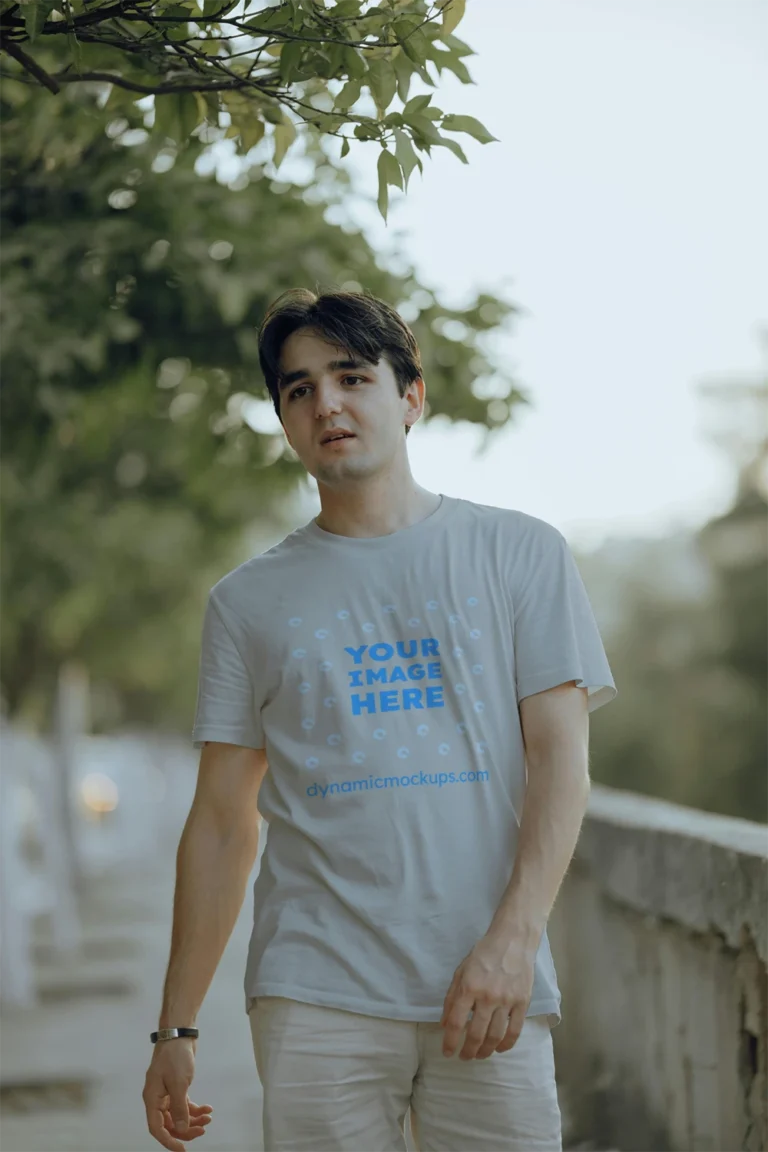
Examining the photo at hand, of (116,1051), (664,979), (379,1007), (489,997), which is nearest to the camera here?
(489,997)

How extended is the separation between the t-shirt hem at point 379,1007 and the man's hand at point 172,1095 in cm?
32

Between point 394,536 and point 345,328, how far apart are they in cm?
39

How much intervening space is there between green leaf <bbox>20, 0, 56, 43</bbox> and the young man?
652 millimetres

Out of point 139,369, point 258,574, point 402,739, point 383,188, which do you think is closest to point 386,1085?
point 402,739

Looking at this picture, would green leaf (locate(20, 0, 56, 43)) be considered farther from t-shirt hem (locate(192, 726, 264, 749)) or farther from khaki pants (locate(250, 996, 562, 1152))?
khaki pants (locate(250, 996, 562, 1152))

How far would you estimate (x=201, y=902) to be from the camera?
9.62 ft

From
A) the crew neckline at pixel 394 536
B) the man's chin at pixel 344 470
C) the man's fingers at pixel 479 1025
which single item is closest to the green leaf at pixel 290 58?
the man's chin at pixel 344 470

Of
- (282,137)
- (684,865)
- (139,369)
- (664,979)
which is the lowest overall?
(664,979)

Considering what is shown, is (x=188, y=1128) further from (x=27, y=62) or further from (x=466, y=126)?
(x=27, y=62)

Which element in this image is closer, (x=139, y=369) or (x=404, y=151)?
(x=404, y=151)

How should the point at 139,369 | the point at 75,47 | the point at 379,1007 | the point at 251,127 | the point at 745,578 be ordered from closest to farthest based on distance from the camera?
the point at 379,1007 < the point at 75,47 < the point at 251,127 < the point at 139,369 < the point at 745,578

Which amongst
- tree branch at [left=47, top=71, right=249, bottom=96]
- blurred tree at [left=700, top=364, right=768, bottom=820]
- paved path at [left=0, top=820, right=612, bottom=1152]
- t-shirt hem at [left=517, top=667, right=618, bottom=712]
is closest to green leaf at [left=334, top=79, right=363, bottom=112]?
tree branch at [left=47, top=71, right=249, bottom=96]

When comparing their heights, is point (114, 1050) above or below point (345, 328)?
below

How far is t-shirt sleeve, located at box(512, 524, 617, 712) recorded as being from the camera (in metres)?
2.70
